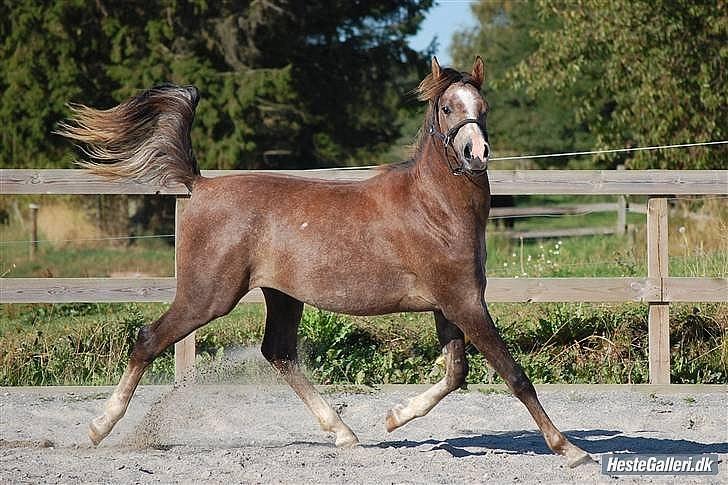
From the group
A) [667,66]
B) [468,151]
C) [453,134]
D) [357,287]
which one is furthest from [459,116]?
[667,66]

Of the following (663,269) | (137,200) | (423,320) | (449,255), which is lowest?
(137,200)

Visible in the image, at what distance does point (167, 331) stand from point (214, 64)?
1594cm

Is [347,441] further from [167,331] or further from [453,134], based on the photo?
[453,134]

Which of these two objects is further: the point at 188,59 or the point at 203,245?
the point at 188,59

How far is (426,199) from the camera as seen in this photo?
5.13 metres

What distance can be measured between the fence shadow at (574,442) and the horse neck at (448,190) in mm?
1282

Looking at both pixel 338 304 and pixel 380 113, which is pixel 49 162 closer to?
pixel 380 113

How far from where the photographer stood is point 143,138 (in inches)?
224

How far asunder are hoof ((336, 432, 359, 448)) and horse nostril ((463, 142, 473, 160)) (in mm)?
1741

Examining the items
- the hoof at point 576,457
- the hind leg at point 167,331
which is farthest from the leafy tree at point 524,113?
the hoof at point 576,457

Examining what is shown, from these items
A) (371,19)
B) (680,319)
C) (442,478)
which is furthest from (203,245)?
(371,19)

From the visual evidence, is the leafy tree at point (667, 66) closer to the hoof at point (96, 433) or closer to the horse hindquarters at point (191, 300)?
the horse hindquarters at point (191, 300)

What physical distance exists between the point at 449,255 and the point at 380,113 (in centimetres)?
1895

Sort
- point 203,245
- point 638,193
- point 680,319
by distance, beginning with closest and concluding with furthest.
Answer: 1. point 203,245
2. point 638,193
3. point 680,319
